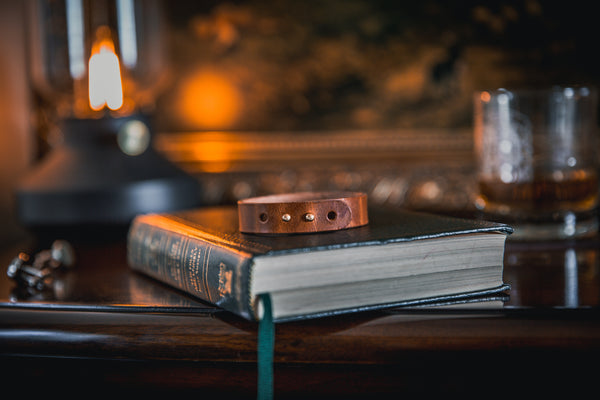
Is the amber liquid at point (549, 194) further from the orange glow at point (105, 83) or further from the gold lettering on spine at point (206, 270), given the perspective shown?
the orange glow at point (105, 83)

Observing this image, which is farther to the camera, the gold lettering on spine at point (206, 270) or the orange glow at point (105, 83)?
the orange glow at point (105, 83)

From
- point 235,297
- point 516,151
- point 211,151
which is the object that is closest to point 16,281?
point 235,297

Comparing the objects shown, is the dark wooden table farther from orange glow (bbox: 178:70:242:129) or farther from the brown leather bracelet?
orange glow (bbox: 178:70:242:129)

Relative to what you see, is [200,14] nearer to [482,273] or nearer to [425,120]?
[425,120]

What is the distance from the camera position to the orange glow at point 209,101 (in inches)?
56.7

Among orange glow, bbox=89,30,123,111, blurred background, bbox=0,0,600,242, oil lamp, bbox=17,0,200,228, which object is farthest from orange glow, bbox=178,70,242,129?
orange glow, bbox=89,30,123,111

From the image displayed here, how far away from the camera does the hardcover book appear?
38 centimetres

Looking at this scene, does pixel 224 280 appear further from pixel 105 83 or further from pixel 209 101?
pixel 209 101

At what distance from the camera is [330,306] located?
40 cm

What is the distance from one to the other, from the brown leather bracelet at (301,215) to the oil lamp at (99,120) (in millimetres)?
392

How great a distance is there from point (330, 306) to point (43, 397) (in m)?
0.22

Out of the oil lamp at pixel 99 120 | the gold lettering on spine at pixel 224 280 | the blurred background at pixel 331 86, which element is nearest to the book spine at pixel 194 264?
the gold lettering on spine at pixel 224 280

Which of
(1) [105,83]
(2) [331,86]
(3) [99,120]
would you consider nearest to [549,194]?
(3) [99,120]

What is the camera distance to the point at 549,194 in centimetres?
65
